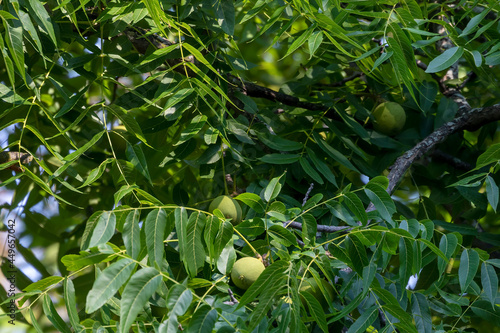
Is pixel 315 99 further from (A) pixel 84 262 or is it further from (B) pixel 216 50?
(A) pixel 84 262

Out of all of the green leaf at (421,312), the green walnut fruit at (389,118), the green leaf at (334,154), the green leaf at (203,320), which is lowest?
the green leaf at (421,312)

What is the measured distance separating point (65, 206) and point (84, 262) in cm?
94

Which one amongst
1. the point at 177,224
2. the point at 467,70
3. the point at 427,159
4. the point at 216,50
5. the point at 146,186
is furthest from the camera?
the point at 467,70

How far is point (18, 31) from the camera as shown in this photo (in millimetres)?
917

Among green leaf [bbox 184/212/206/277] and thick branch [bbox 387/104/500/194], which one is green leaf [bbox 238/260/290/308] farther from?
thick branch [bbox 387/104/500/194]

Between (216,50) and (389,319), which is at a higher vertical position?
(216,50)

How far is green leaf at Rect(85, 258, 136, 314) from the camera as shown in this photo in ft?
2.34

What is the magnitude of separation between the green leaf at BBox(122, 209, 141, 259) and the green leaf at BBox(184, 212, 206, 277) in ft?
0.28

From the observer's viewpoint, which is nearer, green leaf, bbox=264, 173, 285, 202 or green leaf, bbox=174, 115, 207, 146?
green leaf, bbox=264, 173, 285, 202

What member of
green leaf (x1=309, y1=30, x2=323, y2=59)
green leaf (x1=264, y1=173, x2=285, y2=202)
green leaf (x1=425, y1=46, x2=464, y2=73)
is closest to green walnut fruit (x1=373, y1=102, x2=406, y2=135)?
green leaf (x1=425, y1=46, x2=464, y2=73)

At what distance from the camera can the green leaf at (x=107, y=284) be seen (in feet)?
2.34

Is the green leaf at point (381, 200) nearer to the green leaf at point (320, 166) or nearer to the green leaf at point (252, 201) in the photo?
the green leaf at point (252, 201)

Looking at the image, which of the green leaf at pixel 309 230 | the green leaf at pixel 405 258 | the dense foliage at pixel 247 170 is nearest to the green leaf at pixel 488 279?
the dense foliage at pixel 247 170

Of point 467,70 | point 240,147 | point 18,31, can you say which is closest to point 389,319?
point 240,147
